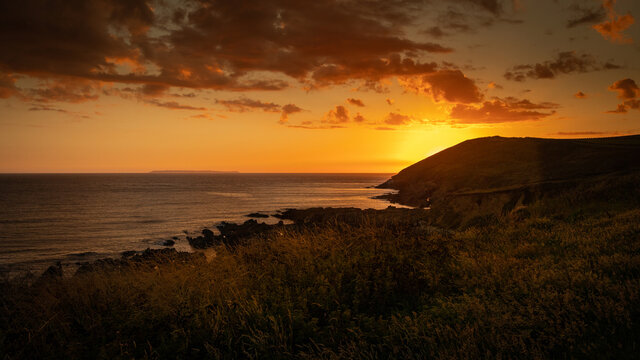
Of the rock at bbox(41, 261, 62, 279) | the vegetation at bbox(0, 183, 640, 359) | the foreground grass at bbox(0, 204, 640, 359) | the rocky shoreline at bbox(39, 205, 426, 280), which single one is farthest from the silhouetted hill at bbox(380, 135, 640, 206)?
the rock at bbox(41, 261, 62, 279)

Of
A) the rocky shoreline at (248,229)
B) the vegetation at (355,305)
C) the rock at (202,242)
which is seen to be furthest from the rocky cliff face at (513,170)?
the rock at (202,242)

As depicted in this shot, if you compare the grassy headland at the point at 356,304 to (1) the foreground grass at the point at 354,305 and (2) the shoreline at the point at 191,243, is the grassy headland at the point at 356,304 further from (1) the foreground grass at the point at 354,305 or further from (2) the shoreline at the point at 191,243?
(2) the shoreline at the point at 191,243

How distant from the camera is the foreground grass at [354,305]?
4.18 metres

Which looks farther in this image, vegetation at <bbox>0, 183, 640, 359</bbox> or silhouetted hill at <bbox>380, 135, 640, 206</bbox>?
silhouetted hill at <bbox>380, 135, 640, 206</bbox>

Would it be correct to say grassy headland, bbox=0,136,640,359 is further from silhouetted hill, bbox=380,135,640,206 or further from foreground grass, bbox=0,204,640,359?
silhouetted hill, bbox=380,135,640,206

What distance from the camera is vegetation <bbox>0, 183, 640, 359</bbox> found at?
13.7 feet

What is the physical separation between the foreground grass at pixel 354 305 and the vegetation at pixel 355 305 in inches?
Result: 1.1

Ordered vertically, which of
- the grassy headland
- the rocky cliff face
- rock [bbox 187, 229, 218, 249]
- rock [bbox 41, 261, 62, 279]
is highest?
the rocky cliff face

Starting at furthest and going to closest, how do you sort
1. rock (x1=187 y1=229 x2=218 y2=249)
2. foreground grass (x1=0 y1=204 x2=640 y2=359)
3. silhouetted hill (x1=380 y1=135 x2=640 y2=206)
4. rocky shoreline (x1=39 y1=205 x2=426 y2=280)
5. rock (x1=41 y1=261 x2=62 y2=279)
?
silhouetted hill (x1=380 y1=135 x2=640 y2=206) → rock (x1=187 y1=229 x2=218 y2=249) → rocky shoreline (x1=39 y1=205 x2=426 y2=280) → rock (x1=41 y1=261 x2=62 y2=279) → foreground grass (x1=0 y1=204 x2=640 y2=359)

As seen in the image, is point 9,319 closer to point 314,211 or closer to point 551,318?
point 551,318

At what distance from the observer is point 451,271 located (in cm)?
724

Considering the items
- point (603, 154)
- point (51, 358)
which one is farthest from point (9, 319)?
point (603, 154)

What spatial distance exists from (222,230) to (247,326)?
4110 centimetres

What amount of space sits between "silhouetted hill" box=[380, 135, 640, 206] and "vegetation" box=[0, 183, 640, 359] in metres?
19.7
